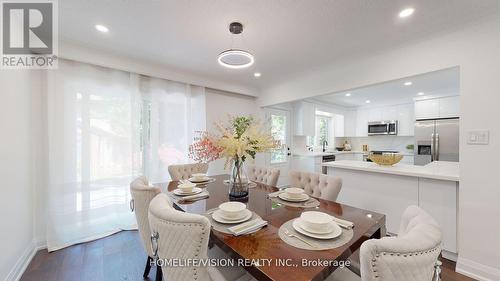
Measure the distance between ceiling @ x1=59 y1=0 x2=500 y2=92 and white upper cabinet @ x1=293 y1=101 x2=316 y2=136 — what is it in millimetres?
2039

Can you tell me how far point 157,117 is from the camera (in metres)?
2.97

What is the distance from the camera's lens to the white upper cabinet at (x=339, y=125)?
5922mm

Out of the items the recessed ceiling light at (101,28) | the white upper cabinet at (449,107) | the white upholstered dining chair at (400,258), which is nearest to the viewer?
the white upholstered dining chair at (400,258)

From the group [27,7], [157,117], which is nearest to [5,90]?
[27,7]

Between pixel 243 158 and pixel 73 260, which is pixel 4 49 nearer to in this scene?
pixel 73 260

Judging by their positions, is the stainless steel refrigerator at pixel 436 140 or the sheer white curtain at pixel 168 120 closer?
the sheer white curtain at pixel 168 120

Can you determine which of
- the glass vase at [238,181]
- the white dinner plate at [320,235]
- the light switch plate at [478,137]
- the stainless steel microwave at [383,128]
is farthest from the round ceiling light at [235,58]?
the stainless steel microwave at [383,128]

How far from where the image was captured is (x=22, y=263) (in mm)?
1861

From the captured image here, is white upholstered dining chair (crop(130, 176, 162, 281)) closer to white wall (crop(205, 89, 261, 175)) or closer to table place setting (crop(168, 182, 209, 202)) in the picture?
table place setting (crop(168, 182, 209, 202))

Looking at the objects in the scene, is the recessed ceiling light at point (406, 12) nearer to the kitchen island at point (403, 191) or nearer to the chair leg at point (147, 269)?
the kitchen island at point (403, 191)

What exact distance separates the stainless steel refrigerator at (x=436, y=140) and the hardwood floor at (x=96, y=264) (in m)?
2.65

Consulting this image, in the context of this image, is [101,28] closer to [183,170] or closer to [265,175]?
[183,170]

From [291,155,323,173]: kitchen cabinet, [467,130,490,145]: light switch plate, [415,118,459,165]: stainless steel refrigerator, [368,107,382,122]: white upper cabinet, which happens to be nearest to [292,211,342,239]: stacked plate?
[467,130,490,145]: light switch plate

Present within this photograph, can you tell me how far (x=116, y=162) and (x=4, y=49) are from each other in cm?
150
